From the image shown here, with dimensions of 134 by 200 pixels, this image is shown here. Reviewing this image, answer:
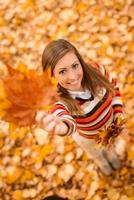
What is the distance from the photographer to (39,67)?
327 centimetres

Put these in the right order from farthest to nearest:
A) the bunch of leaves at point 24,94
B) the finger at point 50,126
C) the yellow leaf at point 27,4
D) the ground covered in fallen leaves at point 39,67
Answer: the yellow leaf at point 27,4 < the ground covered in fallen leaves at point 39,67 < the finger at point 50,126 < the bunch of leaves at point 24,94

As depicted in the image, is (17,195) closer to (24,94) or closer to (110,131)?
(110,131)

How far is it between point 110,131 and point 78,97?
32 centimetres

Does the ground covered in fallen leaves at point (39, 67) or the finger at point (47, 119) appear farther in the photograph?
the ground covered in fallen leaves at point (39, 67)

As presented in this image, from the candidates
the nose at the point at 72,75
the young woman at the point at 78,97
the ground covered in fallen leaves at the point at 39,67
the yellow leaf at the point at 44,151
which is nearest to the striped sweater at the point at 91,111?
the young woman at the point at 78,97

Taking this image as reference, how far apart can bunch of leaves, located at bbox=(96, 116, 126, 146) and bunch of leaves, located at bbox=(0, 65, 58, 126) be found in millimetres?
613

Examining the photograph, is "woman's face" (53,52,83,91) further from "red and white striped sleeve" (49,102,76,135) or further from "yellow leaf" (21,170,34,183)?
"yellow leaf" (21,170,34,183)

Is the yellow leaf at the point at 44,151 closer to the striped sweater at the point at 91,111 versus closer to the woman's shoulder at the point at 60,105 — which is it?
the striped sweater at the point at 91,111

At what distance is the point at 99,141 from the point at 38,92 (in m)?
0.72

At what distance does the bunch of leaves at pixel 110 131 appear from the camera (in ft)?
6.70

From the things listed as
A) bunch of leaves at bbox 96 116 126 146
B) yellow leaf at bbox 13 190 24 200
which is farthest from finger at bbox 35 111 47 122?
yellow leaf at bbox 13 190 24 200

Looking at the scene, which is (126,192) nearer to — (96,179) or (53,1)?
(96,179)

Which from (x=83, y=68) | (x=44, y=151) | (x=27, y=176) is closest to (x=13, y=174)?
(x=27, y=176)

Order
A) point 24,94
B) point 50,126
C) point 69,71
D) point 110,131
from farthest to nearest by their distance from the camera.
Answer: point 110,131 → point 69,71 → point 50,126 → point 24,94
